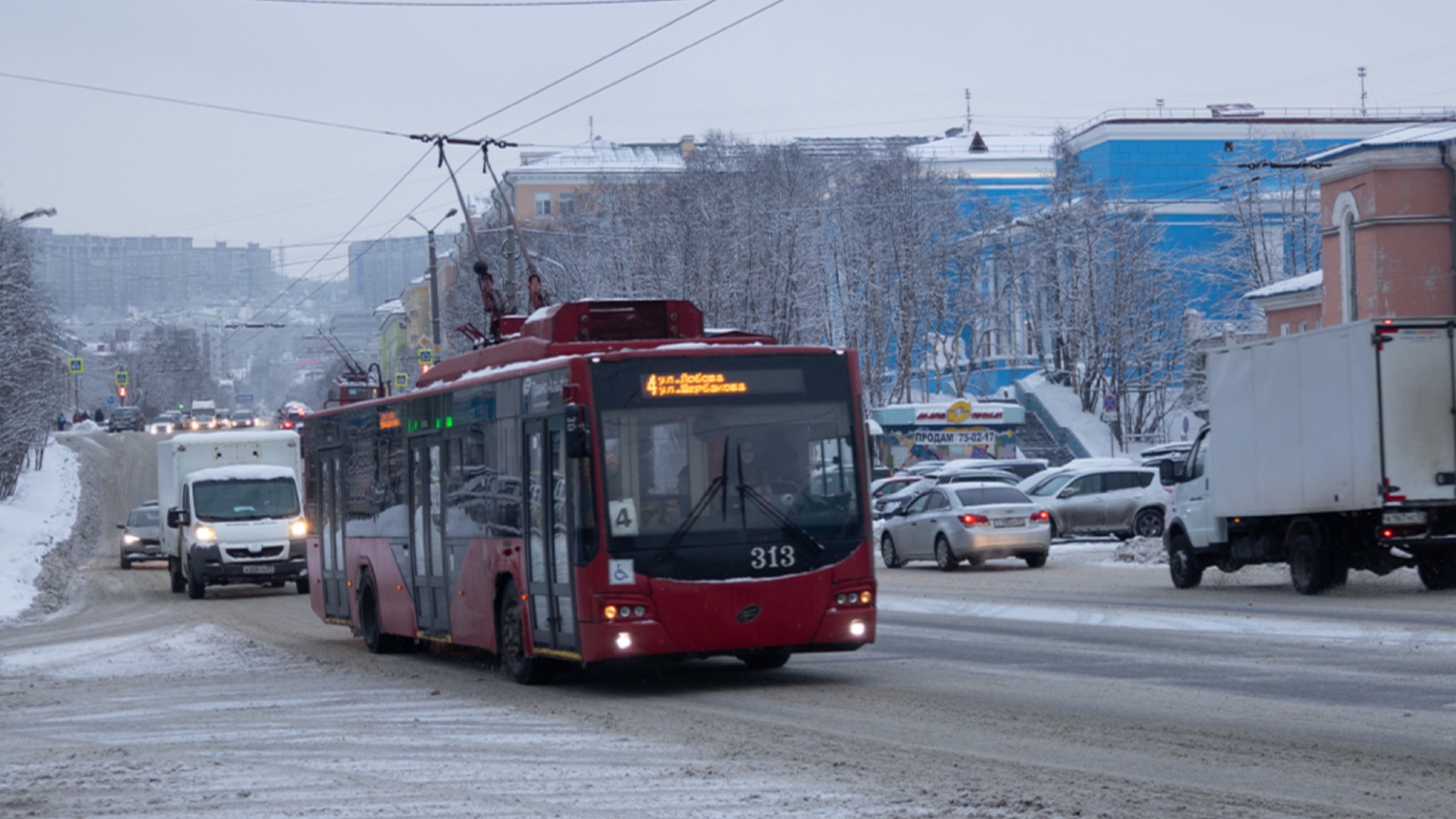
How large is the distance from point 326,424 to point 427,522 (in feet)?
15.0

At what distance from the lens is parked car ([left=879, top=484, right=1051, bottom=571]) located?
31562 mm

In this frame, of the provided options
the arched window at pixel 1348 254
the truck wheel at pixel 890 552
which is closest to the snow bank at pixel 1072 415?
the arched window at pixel 1348 254

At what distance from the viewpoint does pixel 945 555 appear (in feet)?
105

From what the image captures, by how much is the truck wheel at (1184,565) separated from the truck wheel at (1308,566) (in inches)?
77.6

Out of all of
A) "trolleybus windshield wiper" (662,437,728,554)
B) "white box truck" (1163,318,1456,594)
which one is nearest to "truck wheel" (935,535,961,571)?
"white box truck" (1163,318,1456,594)

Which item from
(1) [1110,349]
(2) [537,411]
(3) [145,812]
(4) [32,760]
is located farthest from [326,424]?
(1) [1110,349]

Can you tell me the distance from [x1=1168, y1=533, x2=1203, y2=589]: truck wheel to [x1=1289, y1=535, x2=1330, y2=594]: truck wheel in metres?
1.97

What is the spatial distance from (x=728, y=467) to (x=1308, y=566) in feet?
37.6

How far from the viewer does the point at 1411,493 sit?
2069 cm

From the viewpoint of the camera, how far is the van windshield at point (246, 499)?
103 feet

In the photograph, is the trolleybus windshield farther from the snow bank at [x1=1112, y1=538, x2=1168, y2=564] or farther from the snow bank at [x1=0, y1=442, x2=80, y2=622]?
the snow bank at [x1=1112, y1=538, x2=1168, y2=564]

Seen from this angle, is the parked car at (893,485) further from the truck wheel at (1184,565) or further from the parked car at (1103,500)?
the truck wheel at (1184,565)

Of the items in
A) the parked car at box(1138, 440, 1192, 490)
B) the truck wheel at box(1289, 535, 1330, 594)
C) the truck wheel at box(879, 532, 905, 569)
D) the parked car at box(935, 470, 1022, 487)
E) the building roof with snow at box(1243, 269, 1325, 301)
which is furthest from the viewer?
the building roof with snow at box(1243, 269, 1325, 301)

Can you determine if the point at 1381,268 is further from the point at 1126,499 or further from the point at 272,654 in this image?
the point at 272,654
